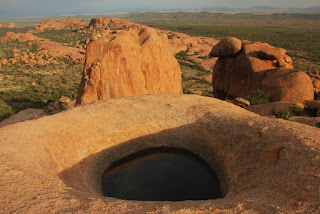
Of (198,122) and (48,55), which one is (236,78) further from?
(48,55)

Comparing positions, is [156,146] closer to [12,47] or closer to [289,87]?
[289,87]

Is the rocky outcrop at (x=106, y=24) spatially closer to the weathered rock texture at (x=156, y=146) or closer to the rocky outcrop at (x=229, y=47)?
the rocky outcrop at (x=229, y=47)

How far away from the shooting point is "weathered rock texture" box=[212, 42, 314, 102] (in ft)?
95.2

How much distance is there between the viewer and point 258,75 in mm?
33312

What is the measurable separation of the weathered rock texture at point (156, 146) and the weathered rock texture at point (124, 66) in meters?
6.31

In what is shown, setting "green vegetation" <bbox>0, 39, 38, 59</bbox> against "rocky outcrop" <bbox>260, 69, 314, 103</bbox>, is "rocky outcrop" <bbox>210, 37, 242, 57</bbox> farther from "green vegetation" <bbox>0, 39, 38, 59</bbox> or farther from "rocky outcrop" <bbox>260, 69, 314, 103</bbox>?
"green vegetation" <bbox>0, 39, 38, 59</bbox>

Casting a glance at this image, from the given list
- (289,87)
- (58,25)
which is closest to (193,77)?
(289,87)

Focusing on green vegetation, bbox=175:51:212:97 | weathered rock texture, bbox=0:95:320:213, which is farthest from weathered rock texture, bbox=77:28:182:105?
green vegetation, bbox=175:51:212:97

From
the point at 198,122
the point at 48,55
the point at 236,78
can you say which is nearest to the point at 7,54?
the point at 48,55

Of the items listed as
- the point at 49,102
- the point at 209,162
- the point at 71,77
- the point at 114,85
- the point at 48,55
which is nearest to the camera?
the point at 209,162

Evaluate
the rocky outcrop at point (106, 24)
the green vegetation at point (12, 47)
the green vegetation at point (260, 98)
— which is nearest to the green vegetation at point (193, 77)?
the green vegetation at point (260, 98)

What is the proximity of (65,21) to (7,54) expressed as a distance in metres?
125

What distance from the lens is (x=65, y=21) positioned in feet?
639

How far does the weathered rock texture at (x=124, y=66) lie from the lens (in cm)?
2669
